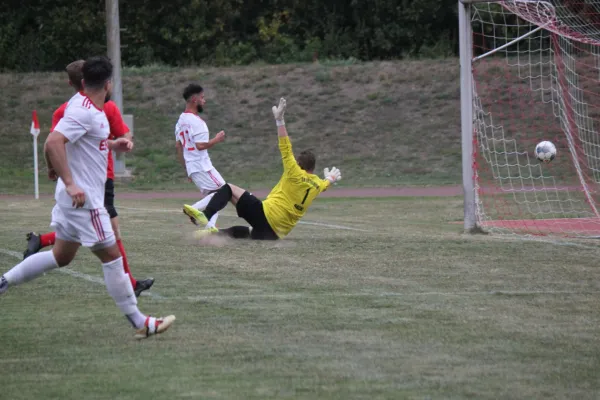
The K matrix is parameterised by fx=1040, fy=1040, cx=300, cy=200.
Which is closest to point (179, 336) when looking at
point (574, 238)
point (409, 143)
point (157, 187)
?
point (574, 238)

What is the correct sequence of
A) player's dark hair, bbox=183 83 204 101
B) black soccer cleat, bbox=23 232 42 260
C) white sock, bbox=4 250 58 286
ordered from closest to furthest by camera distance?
white sock, bbox=4 250 58 286 → black soccer cleat, bbox=23 232 42 260 → player's dark hair, bbox=183 83 204 101

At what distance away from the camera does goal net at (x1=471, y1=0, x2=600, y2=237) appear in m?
14.7

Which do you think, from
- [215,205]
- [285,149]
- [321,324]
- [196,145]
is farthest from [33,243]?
[196,145]

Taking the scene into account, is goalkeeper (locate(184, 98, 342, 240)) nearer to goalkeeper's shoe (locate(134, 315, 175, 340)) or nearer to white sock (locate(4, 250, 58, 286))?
white sock (locate(4, 250, 58, 286))

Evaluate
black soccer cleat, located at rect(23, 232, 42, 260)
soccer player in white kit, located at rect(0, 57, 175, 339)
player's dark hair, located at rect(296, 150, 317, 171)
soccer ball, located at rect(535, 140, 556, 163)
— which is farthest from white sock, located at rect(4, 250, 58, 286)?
soccer ball, located at rect(535, 140, 556, 163)

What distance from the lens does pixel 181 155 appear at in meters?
13.0

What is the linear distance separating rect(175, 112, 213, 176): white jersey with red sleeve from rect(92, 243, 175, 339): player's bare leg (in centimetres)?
625

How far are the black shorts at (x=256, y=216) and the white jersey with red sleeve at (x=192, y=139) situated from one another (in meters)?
1.03

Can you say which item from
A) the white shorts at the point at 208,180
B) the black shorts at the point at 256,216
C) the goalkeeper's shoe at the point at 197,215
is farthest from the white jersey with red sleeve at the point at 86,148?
the white shorts at the point at 208,180

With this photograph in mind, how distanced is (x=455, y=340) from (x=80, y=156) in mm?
2677

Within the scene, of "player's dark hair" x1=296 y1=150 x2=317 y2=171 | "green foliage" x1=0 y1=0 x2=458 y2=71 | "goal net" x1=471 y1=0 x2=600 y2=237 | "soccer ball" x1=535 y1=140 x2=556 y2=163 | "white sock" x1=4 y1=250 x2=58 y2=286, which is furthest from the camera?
"green foliage" x1=0 y1=0 x2=458 y2=71

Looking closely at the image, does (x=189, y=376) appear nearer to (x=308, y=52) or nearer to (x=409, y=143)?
(x=409, y=143)

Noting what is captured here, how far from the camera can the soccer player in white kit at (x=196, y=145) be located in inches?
503

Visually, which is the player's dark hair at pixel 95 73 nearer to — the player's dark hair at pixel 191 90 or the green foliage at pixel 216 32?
the player's dark hair at pixel 191 90
